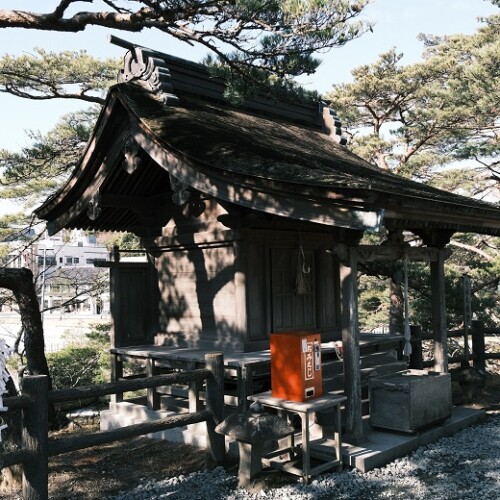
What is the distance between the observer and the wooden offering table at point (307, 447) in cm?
602

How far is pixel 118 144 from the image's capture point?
319 inches

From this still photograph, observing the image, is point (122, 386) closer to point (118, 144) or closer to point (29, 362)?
point (29, 362)

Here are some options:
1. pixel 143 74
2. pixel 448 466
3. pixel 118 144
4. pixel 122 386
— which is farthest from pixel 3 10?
pixel 448 466

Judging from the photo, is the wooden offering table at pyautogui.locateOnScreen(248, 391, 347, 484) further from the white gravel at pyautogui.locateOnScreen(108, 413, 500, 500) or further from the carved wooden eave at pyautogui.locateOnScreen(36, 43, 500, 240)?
the carved wooden eave at pyautogui.locateOnScreen(36, 43, 500, 240)

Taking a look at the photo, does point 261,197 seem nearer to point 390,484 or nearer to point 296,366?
point 296,366

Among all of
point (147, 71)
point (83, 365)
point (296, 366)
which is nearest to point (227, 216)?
point (296, 366)

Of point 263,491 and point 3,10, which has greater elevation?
point 3,10

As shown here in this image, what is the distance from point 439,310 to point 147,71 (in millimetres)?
6435

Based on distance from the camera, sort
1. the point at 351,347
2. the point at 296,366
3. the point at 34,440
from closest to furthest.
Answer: the point at 34,440
the point at 296,366
the point at 351,347

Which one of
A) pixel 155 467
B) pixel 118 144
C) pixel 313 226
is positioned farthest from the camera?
pixel 313 226

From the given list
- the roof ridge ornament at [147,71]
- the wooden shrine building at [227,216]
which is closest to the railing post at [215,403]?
the wooden shrine building at [227,216]

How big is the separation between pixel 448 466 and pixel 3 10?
748cm

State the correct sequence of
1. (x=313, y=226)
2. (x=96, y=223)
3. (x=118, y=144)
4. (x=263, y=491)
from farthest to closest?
1. (x=96, y=223)
2. (x=313, y=226)
3. (x=118, y=144)
4. (x=263, y=491)

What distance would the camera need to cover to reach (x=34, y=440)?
17.1 ft
